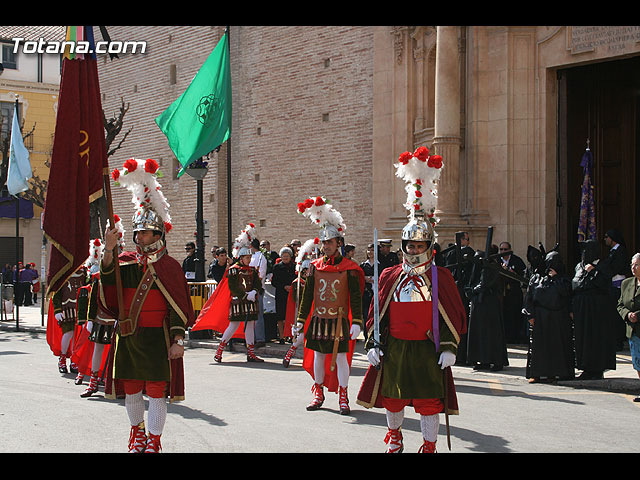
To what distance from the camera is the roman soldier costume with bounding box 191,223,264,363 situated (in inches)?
537

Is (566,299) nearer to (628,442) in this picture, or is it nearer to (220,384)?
(628,442)

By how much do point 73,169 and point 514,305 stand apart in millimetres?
10818

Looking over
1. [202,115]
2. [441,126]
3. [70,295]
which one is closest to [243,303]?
[70,295]

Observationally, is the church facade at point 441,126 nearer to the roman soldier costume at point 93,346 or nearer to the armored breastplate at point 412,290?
the roman soldier costume at point 93,346

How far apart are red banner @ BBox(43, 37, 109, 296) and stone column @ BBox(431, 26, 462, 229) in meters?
12.3

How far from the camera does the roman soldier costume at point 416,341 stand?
20.6 ft

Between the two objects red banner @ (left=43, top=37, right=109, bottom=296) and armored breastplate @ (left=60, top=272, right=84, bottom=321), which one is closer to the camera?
red banner @ (left=43, top=37, right=109, bottom=296)

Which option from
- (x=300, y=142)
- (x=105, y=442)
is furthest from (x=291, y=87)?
(x=105, y=442)

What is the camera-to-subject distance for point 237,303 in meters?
13.7

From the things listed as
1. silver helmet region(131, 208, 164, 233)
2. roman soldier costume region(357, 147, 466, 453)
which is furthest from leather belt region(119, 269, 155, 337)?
roman soldier costume region(357, 147, 466, 453)

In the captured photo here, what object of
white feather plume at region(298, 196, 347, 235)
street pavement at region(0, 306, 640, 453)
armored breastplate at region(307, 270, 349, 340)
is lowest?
street pavement at region(0, 306, 640, 453)

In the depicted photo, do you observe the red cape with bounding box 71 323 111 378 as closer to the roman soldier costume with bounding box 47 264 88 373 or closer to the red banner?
the roman soldier costume with bounding box 47 264 88 373

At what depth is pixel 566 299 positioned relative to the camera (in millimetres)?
11188

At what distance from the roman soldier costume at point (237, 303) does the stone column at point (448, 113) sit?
18.2 ft
